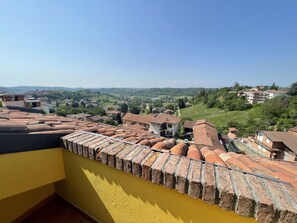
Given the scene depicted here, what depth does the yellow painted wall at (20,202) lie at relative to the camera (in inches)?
73.6

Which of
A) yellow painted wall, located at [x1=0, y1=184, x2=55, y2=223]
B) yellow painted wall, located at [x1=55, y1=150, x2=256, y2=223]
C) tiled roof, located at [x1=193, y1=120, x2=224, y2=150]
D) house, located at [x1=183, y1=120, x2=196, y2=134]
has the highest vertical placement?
yellow painted wall, located at [x1=55, y1=150, x2=256, y2=223]

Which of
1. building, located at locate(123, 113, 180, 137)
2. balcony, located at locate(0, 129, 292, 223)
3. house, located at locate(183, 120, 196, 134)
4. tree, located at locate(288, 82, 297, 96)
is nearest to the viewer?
balcony, located at locate(0, 129, 292, 223)

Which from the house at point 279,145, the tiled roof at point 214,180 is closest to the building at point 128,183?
the tiled roof at point 214,180

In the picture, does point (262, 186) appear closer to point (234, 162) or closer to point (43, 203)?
point (234, 162)

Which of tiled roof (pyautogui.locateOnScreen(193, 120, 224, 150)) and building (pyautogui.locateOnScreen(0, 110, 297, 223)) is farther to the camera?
tiled roof (pyautogui.locateOnScreen(193, 120, 224, 150))

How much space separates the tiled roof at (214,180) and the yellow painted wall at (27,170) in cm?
62

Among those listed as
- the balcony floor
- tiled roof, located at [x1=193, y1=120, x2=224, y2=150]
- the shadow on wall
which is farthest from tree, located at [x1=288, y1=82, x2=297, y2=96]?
the balcony floor

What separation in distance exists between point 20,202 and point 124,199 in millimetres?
1598

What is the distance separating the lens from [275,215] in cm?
90

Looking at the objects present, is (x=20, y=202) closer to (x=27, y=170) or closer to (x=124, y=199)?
(x=27, y=170)

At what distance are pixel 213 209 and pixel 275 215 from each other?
0.37 m

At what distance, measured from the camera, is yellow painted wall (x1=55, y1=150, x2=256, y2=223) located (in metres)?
1.17

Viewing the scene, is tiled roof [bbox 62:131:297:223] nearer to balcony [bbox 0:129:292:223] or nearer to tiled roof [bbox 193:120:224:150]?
balcony [bbox 0:129:292:223]

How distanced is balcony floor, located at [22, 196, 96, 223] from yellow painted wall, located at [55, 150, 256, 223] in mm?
92
